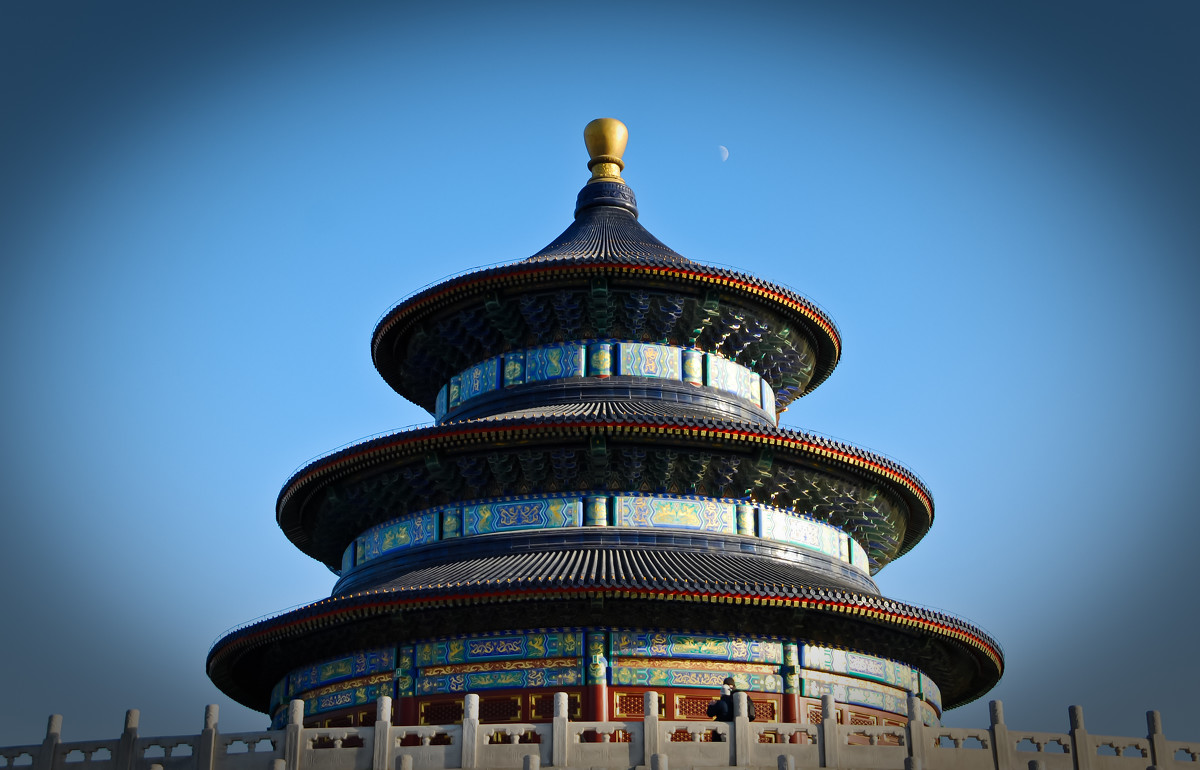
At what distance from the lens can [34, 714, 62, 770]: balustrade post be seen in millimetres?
21906

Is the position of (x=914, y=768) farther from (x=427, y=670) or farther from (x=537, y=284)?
(x=537, y=284)

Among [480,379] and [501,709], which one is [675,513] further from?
[480,379]

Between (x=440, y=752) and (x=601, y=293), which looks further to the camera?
(x=601, y=293)

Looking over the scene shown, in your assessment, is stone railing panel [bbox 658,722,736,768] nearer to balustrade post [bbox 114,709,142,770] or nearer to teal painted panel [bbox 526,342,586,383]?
balustrade post [bbox 114,709,142,770]

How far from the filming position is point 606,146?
3888 centimetres

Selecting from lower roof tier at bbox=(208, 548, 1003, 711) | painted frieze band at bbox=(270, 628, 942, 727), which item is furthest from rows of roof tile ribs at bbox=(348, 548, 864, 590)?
painted frieze band at bbox=(270, 628, 942, 727)

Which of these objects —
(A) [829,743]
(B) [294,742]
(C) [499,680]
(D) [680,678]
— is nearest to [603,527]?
(D) [680,678]

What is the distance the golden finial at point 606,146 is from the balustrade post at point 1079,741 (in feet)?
69.4

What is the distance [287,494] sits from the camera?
32094mm

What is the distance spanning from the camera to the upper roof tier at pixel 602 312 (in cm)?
3244

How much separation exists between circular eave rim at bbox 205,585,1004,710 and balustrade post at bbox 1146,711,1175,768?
230 inches

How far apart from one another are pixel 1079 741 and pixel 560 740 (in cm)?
786

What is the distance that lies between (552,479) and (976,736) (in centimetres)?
1105

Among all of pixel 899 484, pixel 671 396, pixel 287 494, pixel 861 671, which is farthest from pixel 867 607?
pixel 287 494
